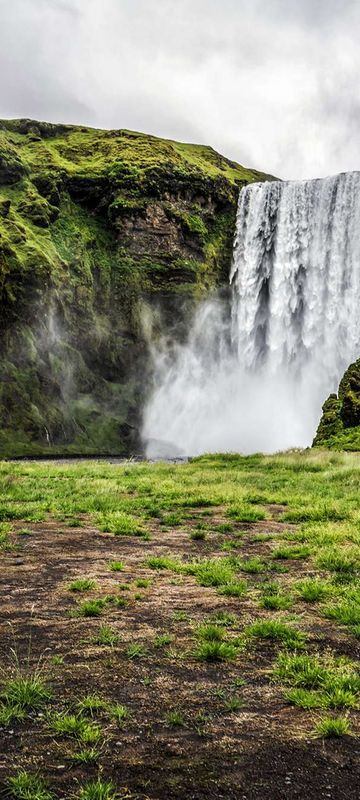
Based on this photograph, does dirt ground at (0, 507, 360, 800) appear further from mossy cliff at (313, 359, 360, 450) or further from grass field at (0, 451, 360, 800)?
mossy cliff at (313, 359, 360, 450)

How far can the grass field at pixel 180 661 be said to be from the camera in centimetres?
459

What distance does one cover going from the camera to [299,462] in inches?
1141

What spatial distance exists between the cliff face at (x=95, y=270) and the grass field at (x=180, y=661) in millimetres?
54774

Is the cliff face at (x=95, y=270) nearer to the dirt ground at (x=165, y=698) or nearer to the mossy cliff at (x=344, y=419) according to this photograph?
the mossy cliff at (x=344, y=419)

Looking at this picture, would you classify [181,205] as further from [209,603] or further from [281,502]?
[209,603]

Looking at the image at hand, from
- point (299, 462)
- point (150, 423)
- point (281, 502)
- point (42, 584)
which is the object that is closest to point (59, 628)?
point (42, 584)

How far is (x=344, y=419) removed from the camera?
131 ft

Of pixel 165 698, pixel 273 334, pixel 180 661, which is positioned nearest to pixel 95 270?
pixel 273 334

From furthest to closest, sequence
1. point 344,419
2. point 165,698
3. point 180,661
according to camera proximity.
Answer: point 344,419, point 180,661, point 165,698

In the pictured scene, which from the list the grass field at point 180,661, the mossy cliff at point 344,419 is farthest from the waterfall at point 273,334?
the grass field at point 180,661

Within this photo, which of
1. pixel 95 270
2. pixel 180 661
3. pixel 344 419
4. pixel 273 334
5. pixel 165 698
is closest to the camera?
pixel 165 698

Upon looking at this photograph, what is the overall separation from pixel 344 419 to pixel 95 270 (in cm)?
5362

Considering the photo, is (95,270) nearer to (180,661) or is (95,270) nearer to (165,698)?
(180,661)

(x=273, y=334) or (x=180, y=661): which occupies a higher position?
(x=273, y=334)
